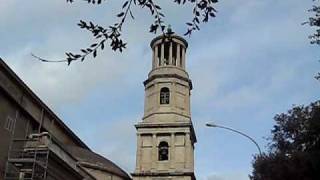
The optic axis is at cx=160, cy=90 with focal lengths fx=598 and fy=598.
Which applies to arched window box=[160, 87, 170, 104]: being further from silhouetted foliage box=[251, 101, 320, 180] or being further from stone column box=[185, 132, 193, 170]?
silhouetted foliage box=[251, 101, 320, 180]

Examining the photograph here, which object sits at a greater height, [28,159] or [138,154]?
[138,154]

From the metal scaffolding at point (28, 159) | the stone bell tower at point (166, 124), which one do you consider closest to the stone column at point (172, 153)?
the stone bell tower at point (166, 124)

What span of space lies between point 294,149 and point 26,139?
13561 millimetres

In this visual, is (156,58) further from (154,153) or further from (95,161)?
(95,161)

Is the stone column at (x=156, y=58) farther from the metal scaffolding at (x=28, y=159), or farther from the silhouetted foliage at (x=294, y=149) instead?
the silhouetted foliage at (x=294, y=149)

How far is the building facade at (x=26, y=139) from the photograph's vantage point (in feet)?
92.9

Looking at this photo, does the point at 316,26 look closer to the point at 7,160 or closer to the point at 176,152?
the point at 7,160

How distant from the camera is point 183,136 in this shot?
53.2 metres

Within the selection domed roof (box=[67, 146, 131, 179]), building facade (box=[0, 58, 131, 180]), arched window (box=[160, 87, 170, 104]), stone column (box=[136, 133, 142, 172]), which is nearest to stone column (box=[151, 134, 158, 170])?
stone column (box=[136, 133, 142, 172])

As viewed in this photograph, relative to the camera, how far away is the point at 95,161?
48.4 m

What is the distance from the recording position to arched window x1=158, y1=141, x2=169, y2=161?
174ft

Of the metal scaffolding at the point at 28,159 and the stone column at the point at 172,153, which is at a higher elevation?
the stone column at the point at 172,153

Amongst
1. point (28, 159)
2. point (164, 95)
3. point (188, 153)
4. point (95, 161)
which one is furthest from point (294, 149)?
point (164, 95)

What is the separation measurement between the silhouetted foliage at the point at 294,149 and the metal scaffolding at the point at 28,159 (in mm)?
10565
